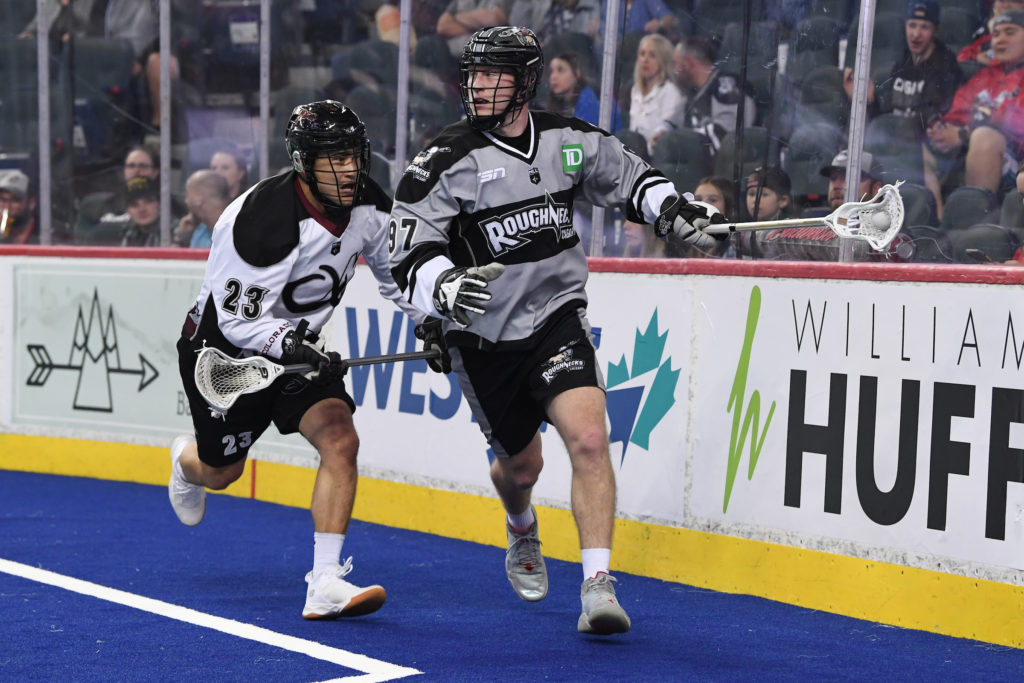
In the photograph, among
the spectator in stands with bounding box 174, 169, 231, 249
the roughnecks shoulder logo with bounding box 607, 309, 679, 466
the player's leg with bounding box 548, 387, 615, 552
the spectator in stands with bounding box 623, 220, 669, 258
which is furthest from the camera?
the spectator in stands with bounding box 174, 169, 231, 249

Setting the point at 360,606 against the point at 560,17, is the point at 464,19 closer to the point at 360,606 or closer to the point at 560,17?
the point at 560,17

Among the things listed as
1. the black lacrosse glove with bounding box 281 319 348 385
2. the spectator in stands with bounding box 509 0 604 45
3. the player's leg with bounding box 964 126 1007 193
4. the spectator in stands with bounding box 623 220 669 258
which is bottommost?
the black lacrosse glove with bounding box 281 319 348 385

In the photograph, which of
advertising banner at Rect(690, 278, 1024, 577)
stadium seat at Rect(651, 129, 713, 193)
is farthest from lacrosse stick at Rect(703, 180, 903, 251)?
stadium seat at Rect(651, 129, 713, 193)

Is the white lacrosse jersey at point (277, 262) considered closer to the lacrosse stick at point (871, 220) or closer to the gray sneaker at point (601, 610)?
the gray sneaker at point (601, 610)

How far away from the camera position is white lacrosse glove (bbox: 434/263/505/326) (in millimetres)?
4145

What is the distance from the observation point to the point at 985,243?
16.0 feet

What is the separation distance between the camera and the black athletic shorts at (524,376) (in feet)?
14.6

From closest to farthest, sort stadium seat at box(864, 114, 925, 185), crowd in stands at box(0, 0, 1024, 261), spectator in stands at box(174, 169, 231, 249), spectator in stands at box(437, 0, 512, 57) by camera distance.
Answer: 1. crowd in stands at box(0, 0, 1024, 261)
2. stadium seat at box(864, 114, 925, 185)
3. spectator in stands at box(437, 0, 512, 57)
4. spectator in stands at box(174, 169, 231, 249)

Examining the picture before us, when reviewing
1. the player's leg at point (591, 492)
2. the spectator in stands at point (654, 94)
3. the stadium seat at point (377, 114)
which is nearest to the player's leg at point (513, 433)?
the player's leg at point (591, 492)

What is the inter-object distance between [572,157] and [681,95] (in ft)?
5.40

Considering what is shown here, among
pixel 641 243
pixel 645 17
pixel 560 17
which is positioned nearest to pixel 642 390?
pixel 641 243

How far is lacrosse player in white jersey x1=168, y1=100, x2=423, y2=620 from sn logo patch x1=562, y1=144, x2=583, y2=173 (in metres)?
0.66

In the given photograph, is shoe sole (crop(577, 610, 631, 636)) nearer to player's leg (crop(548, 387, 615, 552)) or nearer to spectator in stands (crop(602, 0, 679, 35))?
player's leg (crop(548, 387, 615, 552))

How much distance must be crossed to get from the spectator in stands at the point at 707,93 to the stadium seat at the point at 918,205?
83cm
